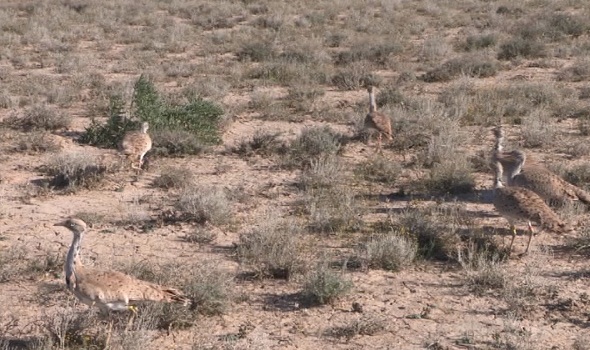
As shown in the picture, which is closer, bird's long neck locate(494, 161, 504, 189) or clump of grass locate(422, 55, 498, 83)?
bird's long neck locate(494, 161, 504, 189)

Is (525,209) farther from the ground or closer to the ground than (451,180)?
farther from the ground

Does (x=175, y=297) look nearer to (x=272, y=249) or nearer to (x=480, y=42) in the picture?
(x=272, y=249)

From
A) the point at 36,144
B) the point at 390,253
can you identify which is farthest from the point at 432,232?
the point at 36,144

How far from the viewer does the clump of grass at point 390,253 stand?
24.1 ft

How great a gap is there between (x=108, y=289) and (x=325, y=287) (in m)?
1.98

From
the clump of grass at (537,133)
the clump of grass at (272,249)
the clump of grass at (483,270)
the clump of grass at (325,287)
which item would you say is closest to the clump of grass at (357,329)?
the clump of grass at (325,287)

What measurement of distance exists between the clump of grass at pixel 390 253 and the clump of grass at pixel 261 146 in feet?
13.7

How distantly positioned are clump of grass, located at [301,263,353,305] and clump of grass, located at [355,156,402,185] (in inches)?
143

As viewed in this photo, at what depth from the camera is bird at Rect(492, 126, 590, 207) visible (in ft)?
27.7

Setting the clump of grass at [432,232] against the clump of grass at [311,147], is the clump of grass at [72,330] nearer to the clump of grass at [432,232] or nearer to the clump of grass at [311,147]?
the clump of grass at [432,232]

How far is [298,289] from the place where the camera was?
6934 millimetres

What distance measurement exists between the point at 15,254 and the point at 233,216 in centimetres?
251

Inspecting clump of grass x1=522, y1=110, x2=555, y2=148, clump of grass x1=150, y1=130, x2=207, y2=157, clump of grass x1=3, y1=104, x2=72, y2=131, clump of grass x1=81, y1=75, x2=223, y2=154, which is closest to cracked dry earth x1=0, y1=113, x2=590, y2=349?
clump of grass x1=150, y1=130, x2=207, y2=157

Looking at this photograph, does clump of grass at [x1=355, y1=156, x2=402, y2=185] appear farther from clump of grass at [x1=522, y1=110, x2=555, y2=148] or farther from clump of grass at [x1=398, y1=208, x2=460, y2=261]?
clump of grass at [x1=522, y1=110, x2=555, y2=148]
